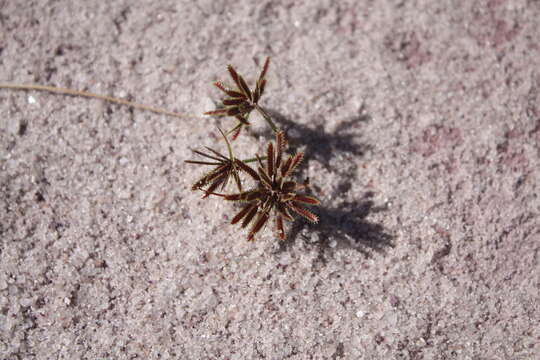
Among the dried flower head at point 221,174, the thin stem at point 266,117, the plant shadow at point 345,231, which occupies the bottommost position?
the plant shadow at point 345,231

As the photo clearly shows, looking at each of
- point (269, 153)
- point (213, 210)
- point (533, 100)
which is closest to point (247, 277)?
point (213, 210)

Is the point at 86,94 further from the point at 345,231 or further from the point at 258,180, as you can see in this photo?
the point at 345,231

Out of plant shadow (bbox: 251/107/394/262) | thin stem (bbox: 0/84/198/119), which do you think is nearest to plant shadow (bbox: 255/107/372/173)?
plant shadow (bbox: 251/107/394/262)

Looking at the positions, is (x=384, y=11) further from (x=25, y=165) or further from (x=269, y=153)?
(x=25, y=165)

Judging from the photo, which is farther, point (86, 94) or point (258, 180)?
point (86, 94)

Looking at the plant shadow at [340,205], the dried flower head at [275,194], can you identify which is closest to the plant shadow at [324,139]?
the plant shadow at [340,205]

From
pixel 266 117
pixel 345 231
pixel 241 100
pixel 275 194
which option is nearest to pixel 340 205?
pixel 345 231

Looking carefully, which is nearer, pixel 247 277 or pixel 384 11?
pixel 247 277

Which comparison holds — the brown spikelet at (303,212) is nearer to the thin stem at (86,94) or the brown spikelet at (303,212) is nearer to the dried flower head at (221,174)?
the dried flower head at (221,174)
